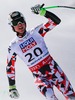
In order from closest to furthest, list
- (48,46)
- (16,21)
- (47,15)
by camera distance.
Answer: (47,15), (16,21), (48,46)

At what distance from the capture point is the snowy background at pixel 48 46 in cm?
1080

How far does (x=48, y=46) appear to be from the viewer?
12.2m

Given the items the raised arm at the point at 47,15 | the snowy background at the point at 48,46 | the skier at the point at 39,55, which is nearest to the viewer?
the raised arm at the point at 47,15

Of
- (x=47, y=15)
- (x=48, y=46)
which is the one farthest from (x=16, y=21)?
(x=48, y=46)

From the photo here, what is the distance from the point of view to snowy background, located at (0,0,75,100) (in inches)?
425

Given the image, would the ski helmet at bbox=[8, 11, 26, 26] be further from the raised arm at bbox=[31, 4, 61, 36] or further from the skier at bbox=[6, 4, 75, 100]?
the raised arm at bbox=[31, 4, 61, 36]

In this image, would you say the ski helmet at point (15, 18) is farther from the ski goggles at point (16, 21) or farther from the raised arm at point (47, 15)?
the raised arm at point (47, 15)

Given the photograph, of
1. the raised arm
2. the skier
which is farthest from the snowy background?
the raised arm

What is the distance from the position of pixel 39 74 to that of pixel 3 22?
20.8 ft

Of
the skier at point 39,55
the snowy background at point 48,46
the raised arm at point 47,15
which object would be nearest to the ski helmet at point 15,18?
the skier at point 39,55

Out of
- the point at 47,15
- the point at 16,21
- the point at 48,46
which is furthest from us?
the point at 48,46

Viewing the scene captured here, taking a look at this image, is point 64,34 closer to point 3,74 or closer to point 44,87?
point 3,74

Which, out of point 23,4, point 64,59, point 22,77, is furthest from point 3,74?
point 23,4

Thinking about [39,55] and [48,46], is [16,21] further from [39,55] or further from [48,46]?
[48,46]
